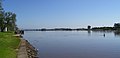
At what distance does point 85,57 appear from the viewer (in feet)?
113

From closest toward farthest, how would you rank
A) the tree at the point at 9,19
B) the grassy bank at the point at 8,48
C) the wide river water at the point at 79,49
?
the grassy bank at the point at 8,48, the wide river water at the point at 79,49, the tree at the point at 9,19

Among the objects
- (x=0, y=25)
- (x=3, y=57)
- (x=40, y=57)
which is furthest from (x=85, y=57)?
(x=0, y=25)

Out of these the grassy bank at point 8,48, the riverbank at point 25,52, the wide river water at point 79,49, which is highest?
the grassy bank at point 8,48

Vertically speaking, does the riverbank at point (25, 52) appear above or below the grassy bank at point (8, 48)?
below

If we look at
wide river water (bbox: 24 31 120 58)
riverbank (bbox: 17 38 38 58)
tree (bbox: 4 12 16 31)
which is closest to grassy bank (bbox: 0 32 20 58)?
riverbank (bbox: 17 38 38 58)

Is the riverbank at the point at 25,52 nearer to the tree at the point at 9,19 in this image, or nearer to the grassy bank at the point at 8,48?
the grassy bank at the point at 8,48

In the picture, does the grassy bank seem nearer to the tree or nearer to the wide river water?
the wide river water

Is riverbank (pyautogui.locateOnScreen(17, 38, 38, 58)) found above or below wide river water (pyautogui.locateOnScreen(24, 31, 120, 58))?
above

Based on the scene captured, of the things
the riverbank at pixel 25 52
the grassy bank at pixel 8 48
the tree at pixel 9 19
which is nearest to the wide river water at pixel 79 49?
the riverbank at pixel 25 52

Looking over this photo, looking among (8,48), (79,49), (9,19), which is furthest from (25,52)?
(9,19)

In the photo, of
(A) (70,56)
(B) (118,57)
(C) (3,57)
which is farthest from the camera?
(A) (70,56)

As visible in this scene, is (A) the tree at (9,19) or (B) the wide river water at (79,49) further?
(A) the tree at (9,19)

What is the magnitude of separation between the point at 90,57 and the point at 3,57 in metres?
17.4

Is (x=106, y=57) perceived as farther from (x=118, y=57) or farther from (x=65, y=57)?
(x=65, y=57)
